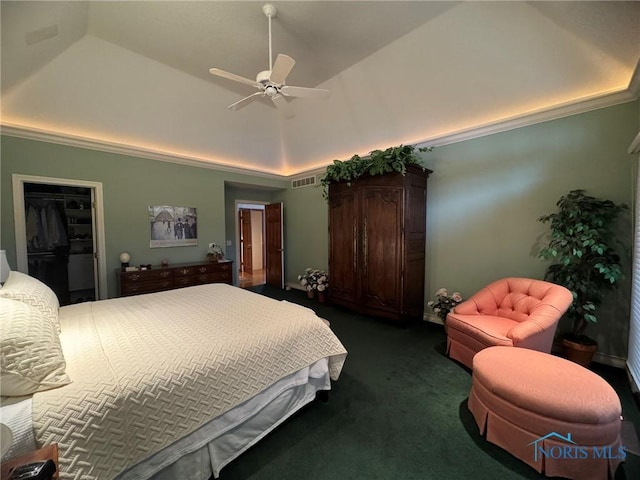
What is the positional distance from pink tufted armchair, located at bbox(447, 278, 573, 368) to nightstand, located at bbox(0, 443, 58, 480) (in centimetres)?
278

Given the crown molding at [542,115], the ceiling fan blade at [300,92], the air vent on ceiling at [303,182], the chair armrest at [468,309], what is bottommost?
the chair armrest at [468,309]

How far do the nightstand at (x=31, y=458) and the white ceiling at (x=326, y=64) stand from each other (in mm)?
2962

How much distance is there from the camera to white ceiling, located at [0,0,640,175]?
7.59 ft

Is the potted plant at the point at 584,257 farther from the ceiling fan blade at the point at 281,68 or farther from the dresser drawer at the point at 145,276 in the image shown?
the dresser drawer at the point at 145,276

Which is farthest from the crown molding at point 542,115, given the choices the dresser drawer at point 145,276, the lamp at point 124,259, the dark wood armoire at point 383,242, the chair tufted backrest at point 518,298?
the lamp at point 124,259

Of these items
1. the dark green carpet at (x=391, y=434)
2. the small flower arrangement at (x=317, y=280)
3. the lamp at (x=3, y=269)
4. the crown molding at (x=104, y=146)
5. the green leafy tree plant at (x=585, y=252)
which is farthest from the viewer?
the small flower arrangement at (x=317, y=280)

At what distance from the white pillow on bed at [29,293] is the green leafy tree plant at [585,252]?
416 cm

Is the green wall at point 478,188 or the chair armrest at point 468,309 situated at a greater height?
the green wall at point 478,188

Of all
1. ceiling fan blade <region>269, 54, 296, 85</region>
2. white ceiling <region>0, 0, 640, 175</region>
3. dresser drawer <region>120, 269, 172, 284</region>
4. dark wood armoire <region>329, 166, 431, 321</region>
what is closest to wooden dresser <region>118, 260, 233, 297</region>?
dresser drawer <region>120, 269, 172, 284</region>

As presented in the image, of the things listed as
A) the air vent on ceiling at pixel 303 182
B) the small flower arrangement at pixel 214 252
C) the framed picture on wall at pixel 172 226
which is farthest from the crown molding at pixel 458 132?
the air vent on ceiling at pixel 303 182

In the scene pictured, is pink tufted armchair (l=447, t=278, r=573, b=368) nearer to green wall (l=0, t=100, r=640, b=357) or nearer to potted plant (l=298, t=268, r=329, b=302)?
green wall (l=0, t=100, r=640, b=357)

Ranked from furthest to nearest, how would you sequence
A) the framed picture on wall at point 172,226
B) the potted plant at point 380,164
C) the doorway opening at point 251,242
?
the doorway opening at point 251,242
the framed picture on wall at point 172,226
the potted plant at point 380,164

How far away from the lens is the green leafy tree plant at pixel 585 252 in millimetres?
2287

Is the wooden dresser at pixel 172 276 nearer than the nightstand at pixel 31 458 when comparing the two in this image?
No
